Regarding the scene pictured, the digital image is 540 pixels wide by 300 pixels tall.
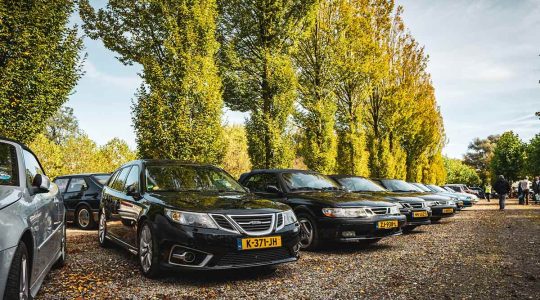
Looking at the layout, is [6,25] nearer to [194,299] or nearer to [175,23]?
[175,23]

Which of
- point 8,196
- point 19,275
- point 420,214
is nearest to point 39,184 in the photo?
point 8,196

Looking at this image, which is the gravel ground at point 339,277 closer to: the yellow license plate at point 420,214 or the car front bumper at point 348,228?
the car front bumper at point 348,228

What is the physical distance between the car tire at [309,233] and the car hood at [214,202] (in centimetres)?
185

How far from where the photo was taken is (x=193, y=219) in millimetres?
4879

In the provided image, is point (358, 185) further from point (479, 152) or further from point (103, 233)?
point (479, 152)

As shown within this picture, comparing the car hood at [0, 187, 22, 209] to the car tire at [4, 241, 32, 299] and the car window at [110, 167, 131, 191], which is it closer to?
the car tire at [4, 241, 32, 299]

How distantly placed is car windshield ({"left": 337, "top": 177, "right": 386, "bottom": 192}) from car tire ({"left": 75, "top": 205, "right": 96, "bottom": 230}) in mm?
6868

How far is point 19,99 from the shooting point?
9164mm

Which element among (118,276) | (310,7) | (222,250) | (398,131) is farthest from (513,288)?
(398,131)

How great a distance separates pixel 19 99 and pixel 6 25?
157cm

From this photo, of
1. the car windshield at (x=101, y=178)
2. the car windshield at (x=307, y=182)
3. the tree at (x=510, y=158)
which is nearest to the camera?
the car windshield at (x=307, y=182)

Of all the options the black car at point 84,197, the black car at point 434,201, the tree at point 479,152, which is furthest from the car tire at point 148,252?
the tree at point 479,152

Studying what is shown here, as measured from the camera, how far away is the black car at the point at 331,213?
725cm

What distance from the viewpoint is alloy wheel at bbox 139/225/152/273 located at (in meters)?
5.26
